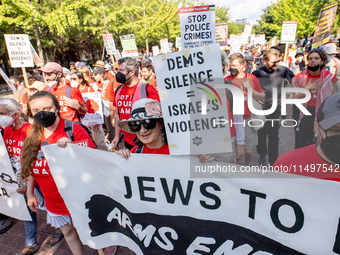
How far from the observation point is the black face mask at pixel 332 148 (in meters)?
1.48

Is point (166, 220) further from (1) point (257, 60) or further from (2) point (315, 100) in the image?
(1) point (257, 60)

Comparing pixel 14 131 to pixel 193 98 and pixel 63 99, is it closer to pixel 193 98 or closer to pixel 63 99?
pixel 63 99

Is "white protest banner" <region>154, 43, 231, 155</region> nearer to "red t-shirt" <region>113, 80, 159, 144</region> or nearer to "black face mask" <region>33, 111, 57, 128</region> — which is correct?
"black face mask" <region>33, 111, 57, 128</region>

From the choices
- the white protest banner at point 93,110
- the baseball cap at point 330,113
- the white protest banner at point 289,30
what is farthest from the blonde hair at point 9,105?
the white protest banner at point 289,30

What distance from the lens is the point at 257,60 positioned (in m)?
11.6

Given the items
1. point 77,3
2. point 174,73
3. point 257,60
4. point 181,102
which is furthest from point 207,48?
point 77,3

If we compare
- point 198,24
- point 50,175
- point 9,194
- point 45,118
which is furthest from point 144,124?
point 198,24

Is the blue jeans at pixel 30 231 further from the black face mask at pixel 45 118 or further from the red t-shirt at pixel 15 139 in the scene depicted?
the black face mask at pixel 45 118

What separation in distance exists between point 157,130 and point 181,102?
45 centimetres

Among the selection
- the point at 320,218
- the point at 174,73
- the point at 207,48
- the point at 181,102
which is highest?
the point at 207,48

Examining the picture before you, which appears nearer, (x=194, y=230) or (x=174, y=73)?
(x=174, y=73)

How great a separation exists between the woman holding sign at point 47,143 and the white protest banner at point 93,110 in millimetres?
2308

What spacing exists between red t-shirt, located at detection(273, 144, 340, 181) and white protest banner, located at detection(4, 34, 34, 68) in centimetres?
642

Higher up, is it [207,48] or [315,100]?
[207,48]
